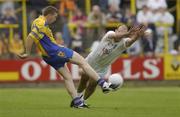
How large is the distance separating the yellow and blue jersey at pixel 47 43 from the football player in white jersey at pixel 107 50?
133cm

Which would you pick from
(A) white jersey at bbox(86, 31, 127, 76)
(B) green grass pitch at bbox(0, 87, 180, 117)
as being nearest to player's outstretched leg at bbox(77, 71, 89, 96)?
(A) white jersey at bbox(86, 31, 127, 76)

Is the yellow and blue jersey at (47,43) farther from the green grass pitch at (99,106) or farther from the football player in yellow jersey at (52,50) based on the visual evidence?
the green grass pitch at (99,106)

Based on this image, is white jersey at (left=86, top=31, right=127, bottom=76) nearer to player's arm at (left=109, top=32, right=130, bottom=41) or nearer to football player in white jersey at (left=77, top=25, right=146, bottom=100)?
football player in white jersey at (left=77, top=25, right=146, bottom=100)

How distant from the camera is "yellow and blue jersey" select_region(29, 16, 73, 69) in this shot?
15242 mm

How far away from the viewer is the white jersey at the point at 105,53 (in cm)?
1634

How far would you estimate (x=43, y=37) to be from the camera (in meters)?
15.3

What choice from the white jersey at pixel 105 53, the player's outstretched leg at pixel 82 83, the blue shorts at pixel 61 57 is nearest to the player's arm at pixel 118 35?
the white jersey at pixel 105 53

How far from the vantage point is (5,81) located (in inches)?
1081

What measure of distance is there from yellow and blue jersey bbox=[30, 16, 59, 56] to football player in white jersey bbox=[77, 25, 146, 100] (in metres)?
1.51

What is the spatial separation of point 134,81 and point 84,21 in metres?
3.21

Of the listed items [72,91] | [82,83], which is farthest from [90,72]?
[82,83]

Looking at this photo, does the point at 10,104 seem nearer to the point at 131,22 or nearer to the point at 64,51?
the point at 64,51

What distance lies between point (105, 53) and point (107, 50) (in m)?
0.11

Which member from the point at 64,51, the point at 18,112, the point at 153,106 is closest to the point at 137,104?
the point at 153,106
